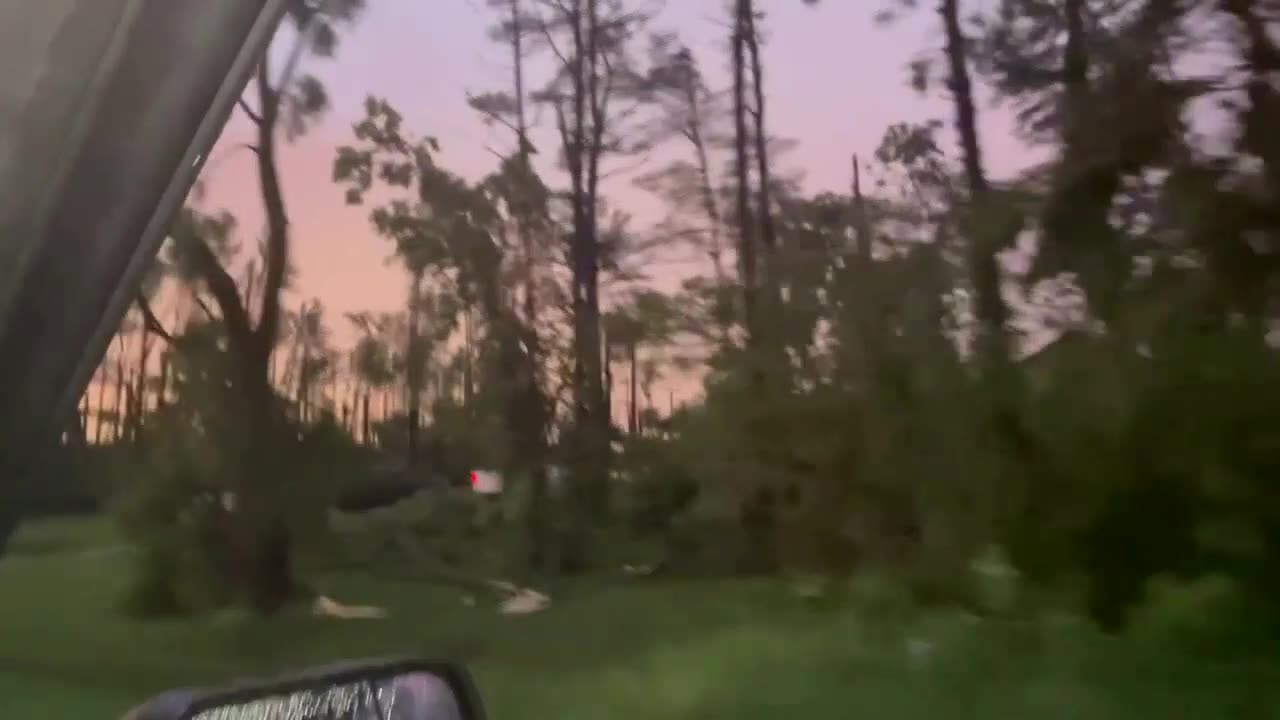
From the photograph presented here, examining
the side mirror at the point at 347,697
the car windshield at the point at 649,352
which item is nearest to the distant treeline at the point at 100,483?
the car windshield at the point at 649,352

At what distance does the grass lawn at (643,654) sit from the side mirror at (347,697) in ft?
0.08

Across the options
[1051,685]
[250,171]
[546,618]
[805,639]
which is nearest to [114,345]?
[250,171]

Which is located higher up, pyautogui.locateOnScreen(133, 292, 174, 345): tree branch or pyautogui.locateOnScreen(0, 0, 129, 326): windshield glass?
pyautogui.locateOnScreen(0, 0, 129, 326): windshield glass

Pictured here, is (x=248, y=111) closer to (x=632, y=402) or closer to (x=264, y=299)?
(x=264, y=299)

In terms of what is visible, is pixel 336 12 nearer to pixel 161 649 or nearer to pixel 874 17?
pixel 874 17

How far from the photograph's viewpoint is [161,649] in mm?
901

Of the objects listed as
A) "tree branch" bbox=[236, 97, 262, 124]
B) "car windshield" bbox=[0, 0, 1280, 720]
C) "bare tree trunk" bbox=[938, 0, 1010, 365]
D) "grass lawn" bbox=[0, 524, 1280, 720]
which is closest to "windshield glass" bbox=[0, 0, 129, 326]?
"car windshield" bbox=[0, 0, 1280, 720]

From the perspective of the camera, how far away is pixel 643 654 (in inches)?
33.3

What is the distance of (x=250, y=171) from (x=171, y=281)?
12cm

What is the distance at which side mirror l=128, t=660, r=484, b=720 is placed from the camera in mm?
768

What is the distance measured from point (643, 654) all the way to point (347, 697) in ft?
0.72

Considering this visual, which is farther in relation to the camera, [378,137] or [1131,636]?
[378,137]

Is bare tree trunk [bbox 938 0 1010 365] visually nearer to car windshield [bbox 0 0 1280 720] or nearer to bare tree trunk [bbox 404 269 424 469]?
car windshield [bbox 0 0 1280 720]

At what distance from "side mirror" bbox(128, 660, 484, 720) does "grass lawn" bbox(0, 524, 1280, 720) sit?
0.02 meters
